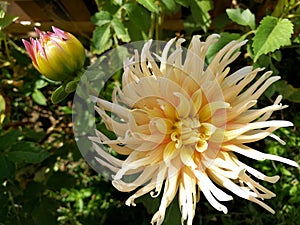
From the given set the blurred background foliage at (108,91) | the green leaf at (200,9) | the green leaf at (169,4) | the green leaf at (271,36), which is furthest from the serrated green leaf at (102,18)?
the green leaf at (271,36)

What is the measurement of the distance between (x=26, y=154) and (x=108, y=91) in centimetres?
→ 31

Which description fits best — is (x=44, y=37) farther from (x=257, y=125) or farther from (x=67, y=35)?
(x=257, y=125)

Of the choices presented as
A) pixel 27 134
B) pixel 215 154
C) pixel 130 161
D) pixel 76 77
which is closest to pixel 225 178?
pixel 215 154

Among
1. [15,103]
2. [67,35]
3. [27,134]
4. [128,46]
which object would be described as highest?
[67,35]

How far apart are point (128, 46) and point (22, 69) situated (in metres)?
0.45

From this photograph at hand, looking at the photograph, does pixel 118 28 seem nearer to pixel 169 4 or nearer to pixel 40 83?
pixel 169 4

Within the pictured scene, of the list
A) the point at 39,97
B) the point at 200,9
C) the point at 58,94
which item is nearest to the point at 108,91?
the point at 39,97

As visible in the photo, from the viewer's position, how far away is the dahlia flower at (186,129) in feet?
2.99

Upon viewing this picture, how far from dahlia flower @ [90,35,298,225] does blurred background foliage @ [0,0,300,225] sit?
0.46ft

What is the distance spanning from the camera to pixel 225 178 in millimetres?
911

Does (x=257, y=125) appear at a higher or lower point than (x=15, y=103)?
higher

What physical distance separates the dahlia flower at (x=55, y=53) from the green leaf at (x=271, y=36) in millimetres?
362

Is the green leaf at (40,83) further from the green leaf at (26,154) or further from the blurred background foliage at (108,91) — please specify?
the green leaf at (26,154)

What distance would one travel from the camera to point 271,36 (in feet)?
3.63
